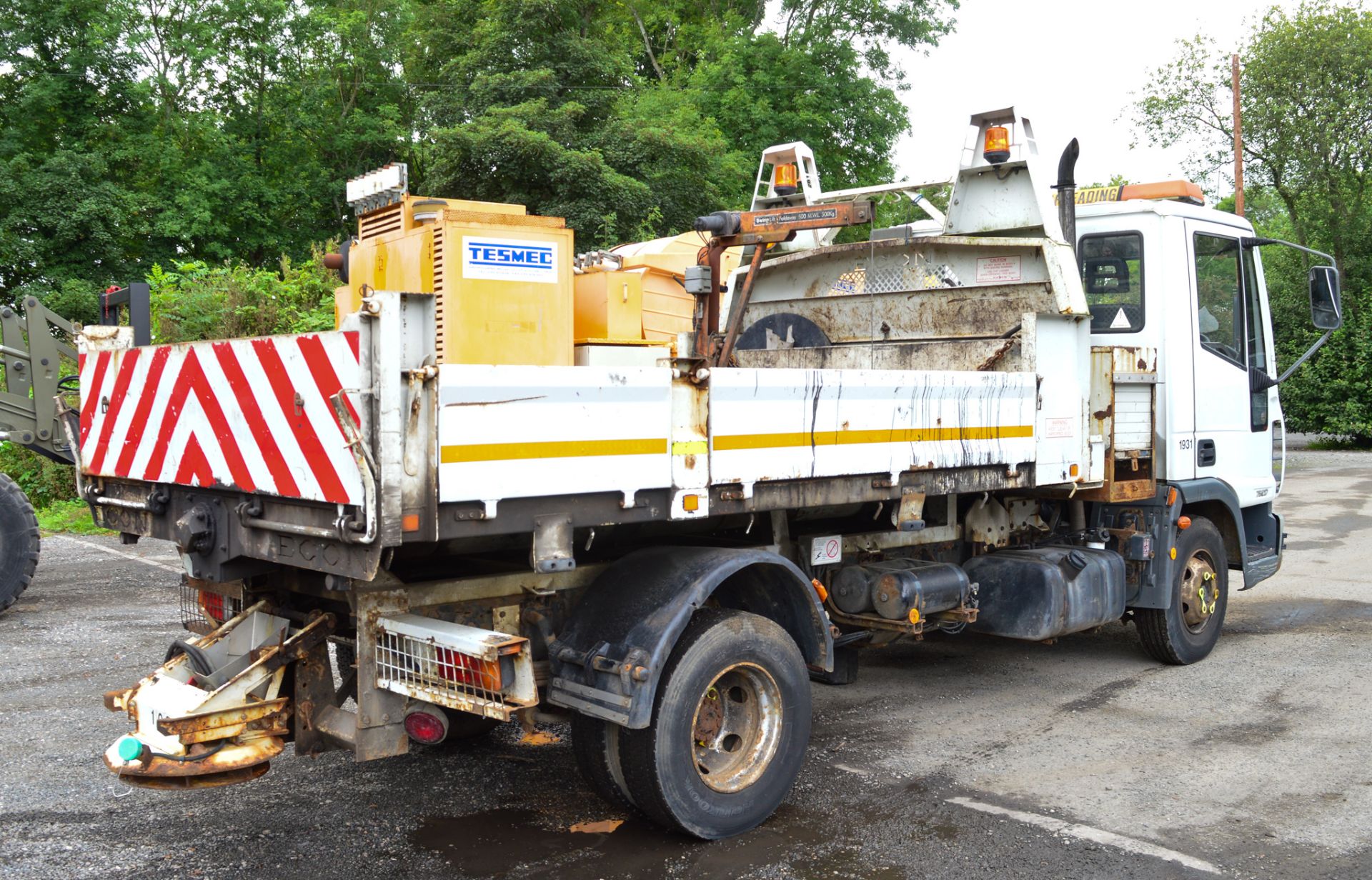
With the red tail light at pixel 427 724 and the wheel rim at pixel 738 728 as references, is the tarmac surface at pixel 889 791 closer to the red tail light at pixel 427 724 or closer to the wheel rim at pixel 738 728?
the wheel rim at pixel 738 728

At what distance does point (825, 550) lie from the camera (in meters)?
4.98

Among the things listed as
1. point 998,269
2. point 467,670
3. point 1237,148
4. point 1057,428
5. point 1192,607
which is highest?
point 1237,148

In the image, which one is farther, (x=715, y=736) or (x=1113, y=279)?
(x=1113, y=279)

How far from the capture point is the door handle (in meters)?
6.50

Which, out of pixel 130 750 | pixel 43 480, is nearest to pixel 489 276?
pixel 130 750

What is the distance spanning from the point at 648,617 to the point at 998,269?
10.1 ft

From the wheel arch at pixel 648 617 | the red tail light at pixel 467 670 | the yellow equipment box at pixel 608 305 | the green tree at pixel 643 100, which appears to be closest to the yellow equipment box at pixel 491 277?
the yellow equipment box at pixel 608 305

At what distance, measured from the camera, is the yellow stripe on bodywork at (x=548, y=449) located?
3174 mm

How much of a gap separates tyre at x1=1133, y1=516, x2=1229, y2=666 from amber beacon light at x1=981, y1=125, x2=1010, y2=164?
7.84ft

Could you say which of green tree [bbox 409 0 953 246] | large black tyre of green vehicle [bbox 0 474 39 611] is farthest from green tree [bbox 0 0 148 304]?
large black tyre of green vehicle [bbox 0 474 39 611]

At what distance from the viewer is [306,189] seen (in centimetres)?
2662

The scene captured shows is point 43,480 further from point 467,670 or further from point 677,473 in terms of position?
point 677,473

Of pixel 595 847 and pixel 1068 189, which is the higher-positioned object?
pixel 1068 189

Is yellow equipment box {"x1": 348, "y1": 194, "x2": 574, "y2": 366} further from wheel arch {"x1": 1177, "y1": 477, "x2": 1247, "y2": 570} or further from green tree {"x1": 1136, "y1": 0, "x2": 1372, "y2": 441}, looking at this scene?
green tree {"x1": 1136, "y1": 0, "x2": 1372, "y2": 441}
